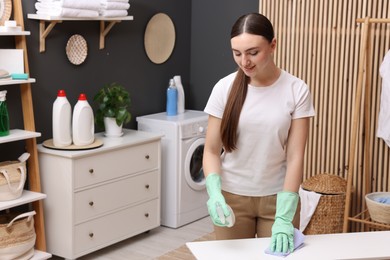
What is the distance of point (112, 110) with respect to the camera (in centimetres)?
461

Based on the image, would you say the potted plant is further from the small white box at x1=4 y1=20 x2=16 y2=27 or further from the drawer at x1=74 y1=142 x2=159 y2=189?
the small white box at x1=4 y1=20 x2=16 y2=27

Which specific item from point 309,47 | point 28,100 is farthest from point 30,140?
point 309,47

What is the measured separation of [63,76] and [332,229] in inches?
83.0

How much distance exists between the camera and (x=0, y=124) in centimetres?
384

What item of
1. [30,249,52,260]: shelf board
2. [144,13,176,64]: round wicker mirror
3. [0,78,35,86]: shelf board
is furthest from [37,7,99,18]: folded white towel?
[30,249,52,260]: shelf board

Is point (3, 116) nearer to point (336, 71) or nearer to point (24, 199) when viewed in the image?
point (24, 199)

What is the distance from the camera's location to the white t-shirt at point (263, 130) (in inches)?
92.5

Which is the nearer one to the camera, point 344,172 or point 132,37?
point 344,172

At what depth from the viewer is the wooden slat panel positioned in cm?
430

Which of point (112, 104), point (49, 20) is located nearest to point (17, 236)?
point (112, 104)

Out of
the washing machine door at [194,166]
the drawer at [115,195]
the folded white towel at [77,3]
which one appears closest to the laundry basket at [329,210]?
the washing machine door at [194,166]

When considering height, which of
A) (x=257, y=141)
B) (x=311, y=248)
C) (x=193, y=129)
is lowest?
(x=193, y=129)

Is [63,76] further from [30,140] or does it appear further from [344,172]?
[344,172]

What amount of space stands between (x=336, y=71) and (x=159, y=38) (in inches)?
62.9
